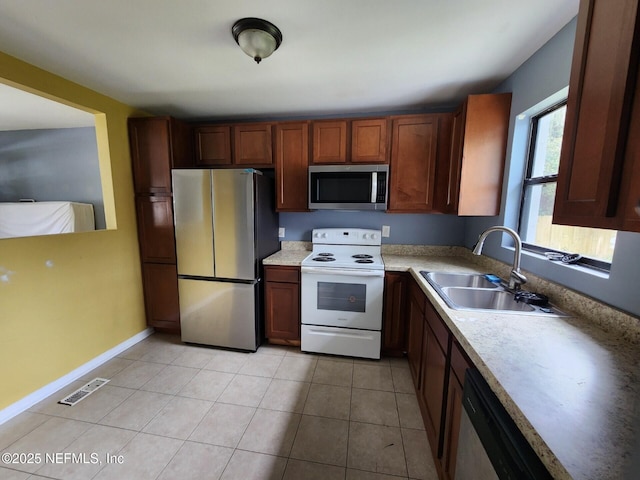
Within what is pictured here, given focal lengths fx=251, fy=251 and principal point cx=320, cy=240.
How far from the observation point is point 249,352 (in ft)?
7.95

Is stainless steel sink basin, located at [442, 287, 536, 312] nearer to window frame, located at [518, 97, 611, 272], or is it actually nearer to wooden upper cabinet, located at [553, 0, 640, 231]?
window frame, located at [518, 97, 611, 272]

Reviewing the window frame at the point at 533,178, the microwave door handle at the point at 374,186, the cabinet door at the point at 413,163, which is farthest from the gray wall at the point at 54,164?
the window frame at the point at 533,178

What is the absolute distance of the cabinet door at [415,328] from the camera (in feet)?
5.80

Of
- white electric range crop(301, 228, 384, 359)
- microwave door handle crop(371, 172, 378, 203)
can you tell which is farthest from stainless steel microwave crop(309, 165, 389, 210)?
white electric range crop(301, 228, 384, 359)

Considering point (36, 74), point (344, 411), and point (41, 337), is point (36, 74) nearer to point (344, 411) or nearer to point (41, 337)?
point (41, 337)

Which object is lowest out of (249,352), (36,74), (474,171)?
(249,352)

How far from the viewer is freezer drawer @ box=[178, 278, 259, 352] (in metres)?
2.36

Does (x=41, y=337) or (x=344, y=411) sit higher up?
(x=41, y=337)

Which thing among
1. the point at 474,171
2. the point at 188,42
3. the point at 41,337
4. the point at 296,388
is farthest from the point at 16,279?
the point at 474,171

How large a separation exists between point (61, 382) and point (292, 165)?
258 centimetres

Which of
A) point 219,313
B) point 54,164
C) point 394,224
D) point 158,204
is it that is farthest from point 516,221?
point 54,164

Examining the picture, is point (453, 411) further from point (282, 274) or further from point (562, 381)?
point (282, 274)

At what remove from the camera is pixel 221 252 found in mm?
2334

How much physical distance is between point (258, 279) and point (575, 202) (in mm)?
2156
